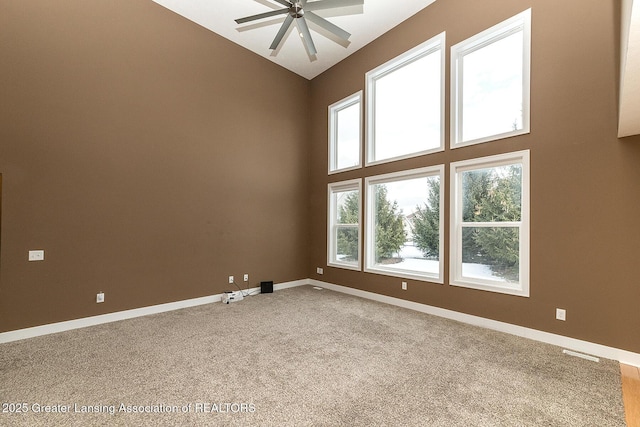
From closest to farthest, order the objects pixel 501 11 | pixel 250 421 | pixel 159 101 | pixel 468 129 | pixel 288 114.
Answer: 1. pixel 250 421
2. pixel 501 11
3. pixel 468 129
4. pixel 159 101
5. pixel 288 114

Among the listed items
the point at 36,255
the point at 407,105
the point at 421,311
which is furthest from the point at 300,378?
the point at 407,105

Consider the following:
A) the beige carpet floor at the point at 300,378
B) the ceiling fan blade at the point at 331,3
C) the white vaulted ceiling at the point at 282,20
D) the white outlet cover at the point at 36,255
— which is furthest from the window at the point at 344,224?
the white outlet cover at the point at 36,255

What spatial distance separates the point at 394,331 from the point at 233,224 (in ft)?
10.6

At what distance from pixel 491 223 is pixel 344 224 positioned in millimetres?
2693

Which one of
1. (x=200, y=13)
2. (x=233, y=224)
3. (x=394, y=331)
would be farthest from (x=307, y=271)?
(x=200, y=13)

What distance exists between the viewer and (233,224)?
5113mm

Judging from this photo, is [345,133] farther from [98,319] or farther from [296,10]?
[98,319]

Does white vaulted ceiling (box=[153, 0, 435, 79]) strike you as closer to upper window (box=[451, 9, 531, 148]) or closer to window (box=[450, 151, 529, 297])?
upper window (box=[451, 9, 531, 148])

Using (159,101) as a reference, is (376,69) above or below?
above

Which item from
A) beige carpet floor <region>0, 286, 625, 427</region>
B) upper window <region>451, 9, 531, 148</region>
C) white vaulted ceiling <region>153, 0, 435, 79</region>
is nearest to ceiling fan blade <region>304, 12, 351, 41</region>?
white vaulted ceiling <region>153, 0, 435, 79</region>

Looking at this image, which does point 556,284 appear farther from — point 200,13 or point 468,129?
point 200,13

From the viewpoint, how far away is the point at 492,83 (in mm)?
3713

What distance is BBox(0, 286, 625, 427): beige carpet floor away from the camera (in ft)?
6.24

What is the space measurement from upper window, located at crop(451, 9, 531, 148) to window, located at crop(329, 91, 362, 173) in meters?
1.81
